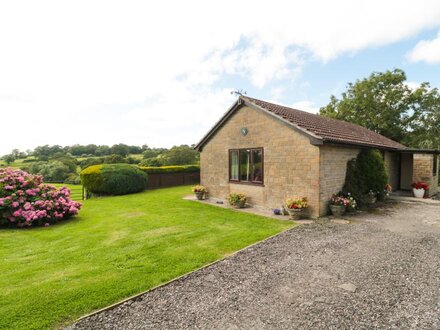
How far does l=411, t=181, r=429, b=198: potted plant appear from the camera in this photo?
12930mm

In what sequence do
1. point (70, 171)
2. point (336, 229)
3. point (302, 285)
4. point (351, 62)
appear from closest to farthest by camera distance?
point (302, 285), point (336, 229), point (351, 62), point (70, 171)

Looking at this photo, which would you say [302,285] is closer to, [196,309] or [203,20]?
[196,309]

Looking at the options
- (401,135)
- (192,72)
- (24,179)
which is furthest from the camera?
(401,135)

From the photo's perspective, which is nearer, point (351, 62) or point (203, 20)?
point (203, 20)

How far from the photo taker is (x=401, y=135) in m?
25.1

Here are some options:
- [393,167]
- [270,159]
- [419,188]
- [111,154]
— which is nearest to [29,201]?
[270,159]

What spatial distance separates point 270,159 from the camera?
34.8 ft

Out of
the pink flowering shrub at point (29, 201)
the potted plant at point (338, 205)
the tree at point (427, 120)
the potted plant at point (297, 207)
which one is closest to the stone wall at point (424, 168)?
the potted plant at point (338, 205)

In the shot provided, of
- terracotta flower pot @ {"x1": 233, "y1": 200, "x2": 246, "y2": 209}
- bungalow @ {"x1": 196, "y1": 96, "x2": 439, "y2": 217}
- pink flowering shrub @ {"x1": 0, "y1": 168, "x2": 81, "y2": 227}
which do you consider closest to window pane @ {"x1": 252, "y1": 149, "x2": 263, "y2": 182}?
bungalow @ {"x1": 196, "y1": 96, "x2": 439, "y2": 217}

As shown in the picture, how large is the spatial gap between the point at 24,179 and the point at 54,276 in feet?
22.7

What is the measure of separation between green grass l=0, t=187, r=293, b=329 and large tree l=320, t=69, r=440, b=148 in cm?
2372

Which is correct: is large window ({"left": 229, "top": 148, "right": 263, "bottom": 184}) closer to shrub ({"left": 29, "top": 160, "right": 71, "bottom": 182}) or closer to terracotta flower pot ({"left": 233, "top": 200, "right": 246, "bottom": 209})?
terracotta flower pot ({"left": 233, "top": 200, "right": 246, "bottom": 209})

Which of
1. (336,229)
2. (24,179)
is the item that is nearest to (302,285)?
(336,229)

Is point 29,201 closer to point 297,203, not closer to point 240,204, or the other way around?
point 240,204
